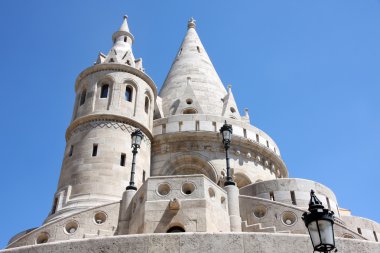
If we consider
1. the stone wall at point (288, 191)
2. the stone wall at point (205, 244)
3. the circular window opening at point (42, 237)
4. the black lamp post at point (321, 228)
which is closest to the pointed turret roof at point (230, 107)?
the stone wall at point (288, 191)

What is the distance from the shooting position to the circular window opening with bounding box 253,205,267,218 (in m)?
14.9

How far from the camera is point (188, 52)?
32.2 meters

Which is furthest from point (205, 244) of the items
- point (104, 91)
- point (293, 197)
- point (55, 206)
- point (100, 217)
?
point (104, 91)

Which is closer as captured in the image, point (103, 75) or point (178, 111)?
point (103, 75)

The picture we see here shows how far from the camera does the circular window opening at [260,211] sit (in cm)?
1494

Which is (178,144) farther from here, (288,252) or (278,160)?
(288,252)

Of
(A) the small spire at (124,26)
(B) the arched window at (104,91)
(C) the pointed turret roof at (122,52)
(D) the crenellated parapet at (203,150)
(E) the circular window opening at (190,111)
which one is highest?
(A) the small spire at (124,26)

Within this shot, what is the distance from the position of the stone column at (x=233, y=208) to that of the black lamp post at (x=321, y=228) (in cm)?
857

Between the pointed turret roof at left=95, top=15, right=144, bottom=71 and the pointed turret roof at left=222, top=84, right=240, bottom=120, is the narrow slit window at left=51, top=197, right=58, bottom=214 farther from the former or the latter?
the pointed turret roof at left=222, top=84, right=240, bottom=120

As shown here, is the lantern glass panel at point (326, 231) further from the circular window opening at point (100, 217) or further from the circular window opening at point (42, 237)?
the circular window opening at point (42, 237)

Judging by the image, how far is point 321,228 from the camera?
598 cm

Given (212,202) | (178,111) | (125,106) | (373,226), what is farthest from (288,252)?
(178,111)

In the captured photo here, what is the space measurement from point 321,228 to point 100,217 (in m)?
10.8

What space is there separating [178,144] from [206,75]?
27.8ft
